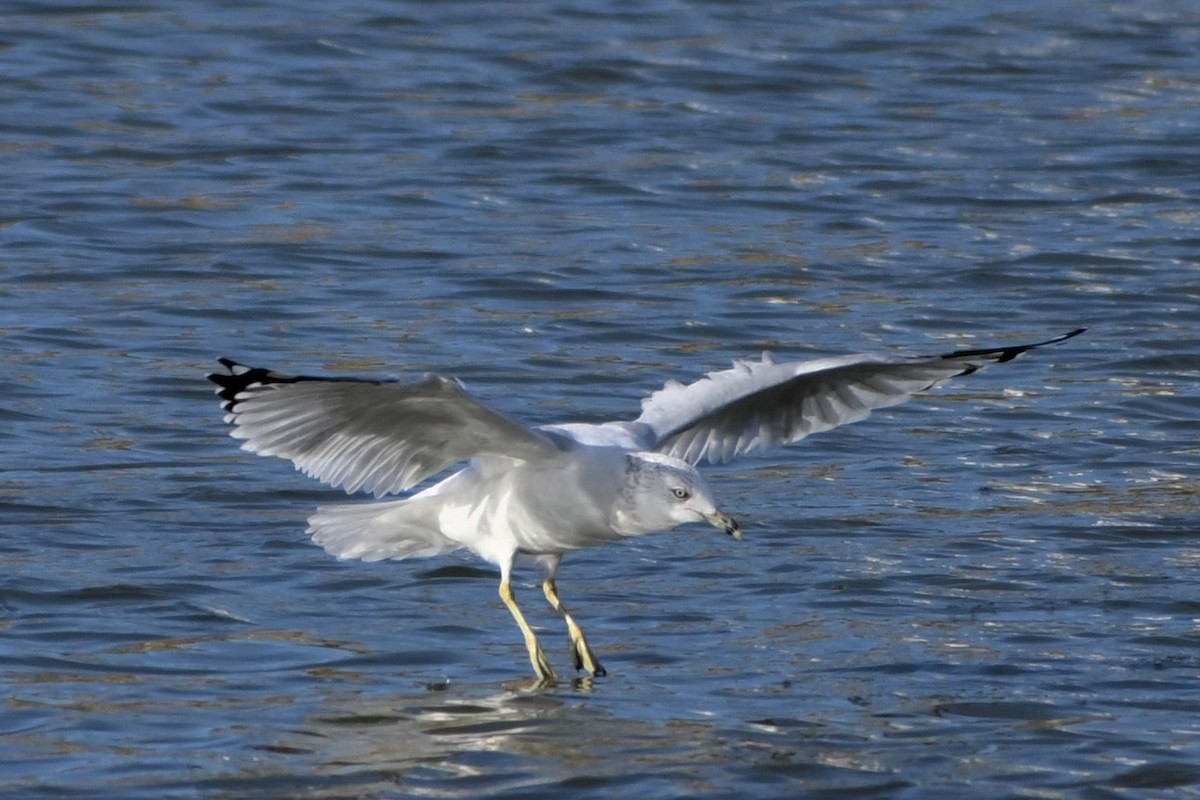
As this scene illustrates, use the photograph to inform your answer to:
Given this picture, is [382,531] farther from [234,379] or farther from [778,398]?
[778,398]

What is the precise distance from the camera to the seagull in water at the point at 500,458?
22.4ft

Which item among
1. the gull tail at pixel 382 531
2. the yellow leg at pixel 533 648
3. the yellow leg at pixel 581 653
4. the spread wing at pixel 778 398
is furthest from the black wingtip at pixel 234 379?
the spread wing at pixel 778 398

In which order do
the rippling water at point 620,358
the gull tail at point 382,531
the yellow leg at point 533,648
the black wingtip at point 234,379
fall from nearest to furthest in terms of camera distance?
1. the black wingtip at point 234,379
2. the rippling water at point 620,358
3. the yellow leg at point 533,648
4. the gull tail at point 382,531

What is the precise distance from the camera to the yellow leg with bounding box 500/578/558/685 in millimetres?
6980

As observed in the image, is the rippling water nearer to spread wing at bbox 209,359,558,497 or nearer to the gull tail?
the gull tail

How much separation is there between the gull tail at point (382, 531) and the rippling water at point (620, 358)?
0.23 metres

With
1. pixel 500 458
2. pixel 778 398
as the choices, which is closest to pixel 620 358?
pixel 778 398

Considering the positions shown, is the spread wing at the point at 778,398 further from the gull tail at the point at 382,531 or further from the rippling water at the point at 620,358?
the gull tail at the point at 382,531

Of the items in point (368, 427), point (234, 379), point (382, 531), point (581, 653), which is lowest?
point (581, 653)

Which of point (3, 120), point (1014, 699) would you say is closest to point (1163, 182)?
point (3, 120)

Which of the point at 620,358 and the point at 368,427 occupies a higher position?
the point at 368,427

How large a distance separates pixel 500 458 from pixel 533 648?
630 millimetres

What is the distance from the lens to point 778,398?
8.05 meters

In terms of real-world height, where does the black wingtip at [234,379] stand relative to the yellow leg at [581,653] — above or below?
above
